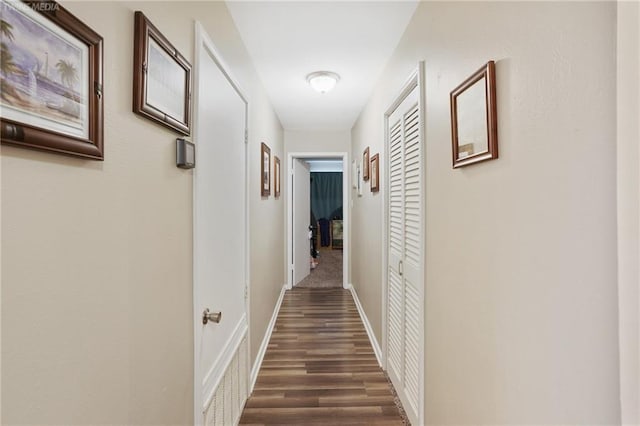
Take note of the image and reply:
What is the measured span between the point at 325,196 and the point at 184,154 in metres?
7.99

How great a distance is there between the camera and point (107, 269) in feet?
2.37

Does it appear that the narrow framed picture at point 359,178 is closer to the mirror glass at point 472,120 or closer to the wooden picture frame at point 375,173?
the wooden picture frame at point 375,173

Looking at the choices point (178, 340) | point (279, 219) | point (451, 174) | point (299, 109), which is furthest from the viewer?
point (279, 219)

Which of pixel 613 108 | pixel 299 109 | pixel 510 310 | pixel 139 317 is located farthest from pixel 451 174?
pixel 299 109

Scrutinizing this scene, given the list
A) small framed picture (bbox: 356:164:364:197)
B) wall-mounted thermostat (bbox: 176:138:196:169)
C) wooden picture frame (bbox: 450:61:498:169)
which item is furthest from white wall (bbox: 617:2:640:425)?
small framed picture (bbox: 356:164:364:197)

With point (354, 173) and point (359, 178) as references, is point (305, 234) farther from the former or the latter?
point (359, 178)

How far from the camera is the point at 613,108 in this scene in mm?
553

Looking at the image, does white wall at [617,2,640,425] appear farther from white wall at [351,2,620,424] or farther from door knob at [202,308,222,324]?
door knob at [202,308,222,324]

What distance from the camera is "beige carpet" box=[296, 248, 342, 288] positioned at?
4.74 meters

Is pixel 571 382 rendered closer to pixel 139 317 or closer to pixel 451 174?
pixel 451 174

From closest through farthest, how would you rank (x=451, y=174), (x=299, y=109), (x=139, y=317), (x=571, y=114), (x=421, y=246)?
(x=571, y=114) → (x=139, y=317) → (x=451, y=174) → (x=421, y=246) → (x=299, y=109)

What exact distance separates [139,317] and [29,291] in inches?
14.1

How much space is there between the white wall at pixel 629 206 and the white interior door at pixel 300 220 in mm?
4073

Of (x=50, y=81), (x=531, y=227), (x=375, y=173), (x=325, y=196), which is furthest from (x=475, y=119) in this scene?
(x=325, y=196)
